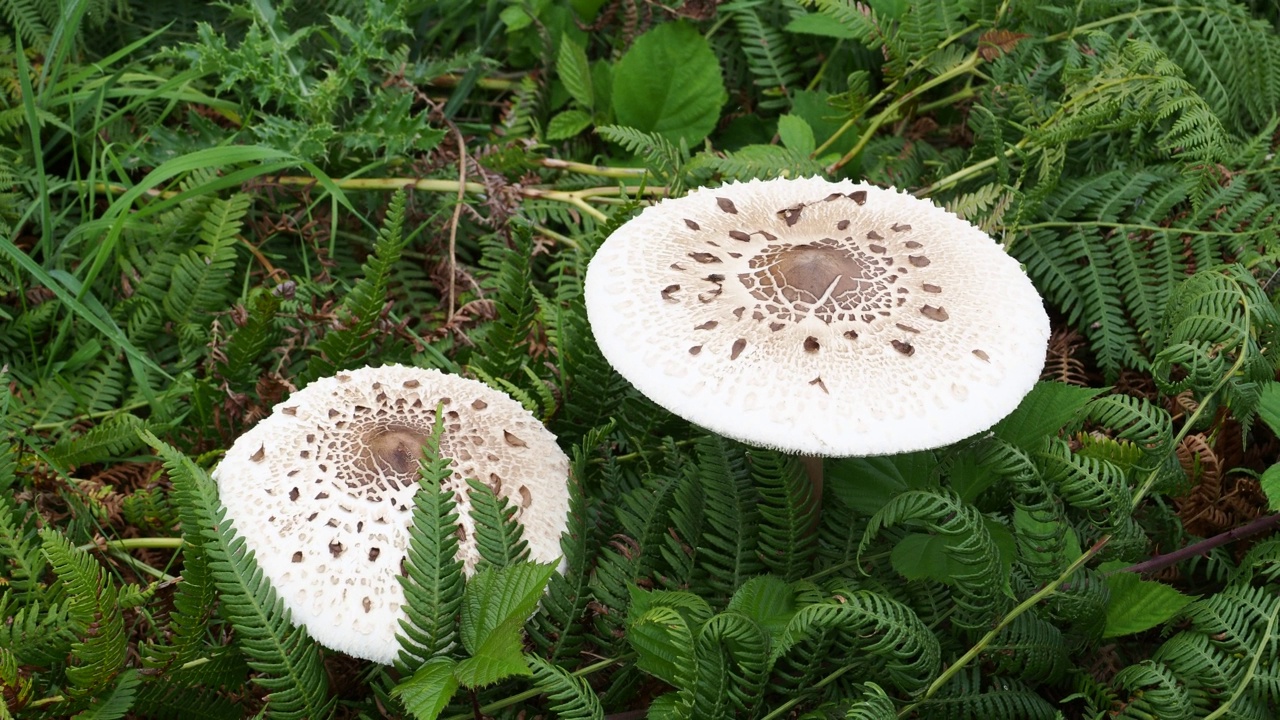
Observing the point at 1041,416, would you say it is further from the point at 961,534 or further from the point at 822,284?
the point at 822,284

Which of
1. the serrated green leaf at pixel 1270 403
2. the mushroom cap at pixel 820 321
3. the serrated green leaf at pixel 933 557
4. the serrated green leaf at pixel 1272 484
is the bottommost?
the serrated green leaf at pixel 933 557

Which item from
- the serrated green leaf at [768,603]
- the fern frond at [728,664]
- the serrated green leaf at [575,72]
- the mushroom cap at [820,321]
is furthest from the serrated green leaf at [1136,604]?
the serrated green leaf at [575,72]

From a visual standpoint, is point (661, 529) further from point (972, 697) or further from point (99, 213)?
point (99, 213)

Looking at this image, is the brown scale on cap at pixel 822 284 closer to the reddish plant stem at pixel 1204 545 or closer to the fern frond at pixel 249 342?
the reddish plant stem at pixel 1204 545

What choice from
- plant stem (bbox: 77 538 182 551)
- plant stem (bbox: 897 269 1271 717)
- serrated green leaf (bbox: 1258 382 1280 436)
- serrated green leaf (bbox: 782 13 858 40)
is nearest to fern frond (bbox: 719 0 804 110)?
serrated green leaf (bbox: 782 13 858 40)

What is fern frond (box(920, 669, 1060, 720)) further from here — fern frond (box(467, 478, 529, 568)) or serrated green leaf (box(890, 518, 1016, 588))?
fern frond (box(467, 478, 529, 568))

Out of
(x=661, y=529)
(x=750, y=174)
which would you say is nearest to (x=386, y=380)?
(x=661, y=529)

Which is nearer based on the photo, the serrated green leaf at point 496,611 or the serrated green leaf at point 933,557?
the serrated green leaf at point 496,611

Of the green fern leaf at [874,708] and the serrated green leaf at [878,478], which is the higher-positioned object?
the serrated green leaf at [878,478]
